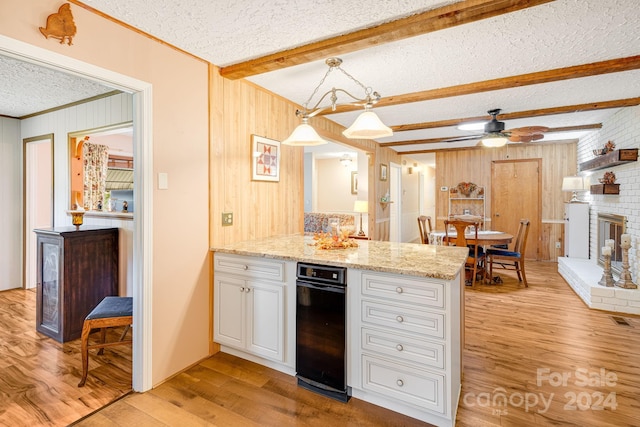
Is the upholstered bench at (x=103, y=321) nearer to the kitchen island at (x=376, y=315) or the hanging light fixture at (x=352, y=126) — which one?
the kitchen island at (x=376, y=315)

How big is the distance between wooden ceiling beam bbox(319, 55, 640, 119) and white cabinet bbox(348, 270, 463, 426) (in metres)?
2.11

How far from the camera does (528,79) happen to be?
9.27 ft

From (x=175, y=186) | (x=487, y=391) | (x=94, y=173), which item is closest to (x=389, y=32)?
(x=175, y=186)

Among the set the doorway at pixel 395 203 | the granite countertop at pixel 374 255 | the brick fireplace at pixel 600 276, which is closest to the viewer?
the granite countertop at pixel 374 255

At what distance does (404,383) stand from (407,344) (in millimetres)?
231

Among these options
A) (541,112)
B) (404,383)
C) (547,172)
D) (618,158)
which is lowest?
(404,383)

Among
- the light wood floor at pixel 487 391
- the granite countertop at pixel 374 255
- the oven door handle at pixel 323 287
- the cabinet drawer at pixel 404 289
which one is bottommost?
the light wood floor at pixel 487 391

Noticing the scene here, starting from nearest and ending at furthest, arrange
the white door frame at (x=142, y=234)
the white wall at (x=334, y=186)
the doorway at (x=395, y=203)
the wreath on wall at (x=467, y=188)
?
the white door frame at (x=142, y=234), the wreath on wall at (x=467, y=188), the doorway at (x=395, y=203), the white wall at (x=334, y=186)

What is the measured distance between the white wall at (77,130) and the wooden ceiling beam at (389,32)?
146 centimetres

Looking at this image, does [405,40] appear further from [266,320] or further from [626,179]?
[626,179]

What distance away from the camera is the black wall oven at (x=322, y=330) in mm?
2045

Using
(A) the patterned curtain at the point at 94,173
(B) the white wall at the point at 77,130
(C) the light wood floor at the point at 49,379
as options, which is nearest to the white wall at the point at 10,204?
(B) the white wall at the point at 77,130

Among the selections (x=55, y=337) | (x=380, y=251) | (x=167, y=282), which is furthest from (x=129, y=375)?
(x=380, y=251)

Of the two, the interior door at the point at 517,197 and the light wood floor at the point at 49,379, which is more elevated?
the interior door at the point at 517,197
